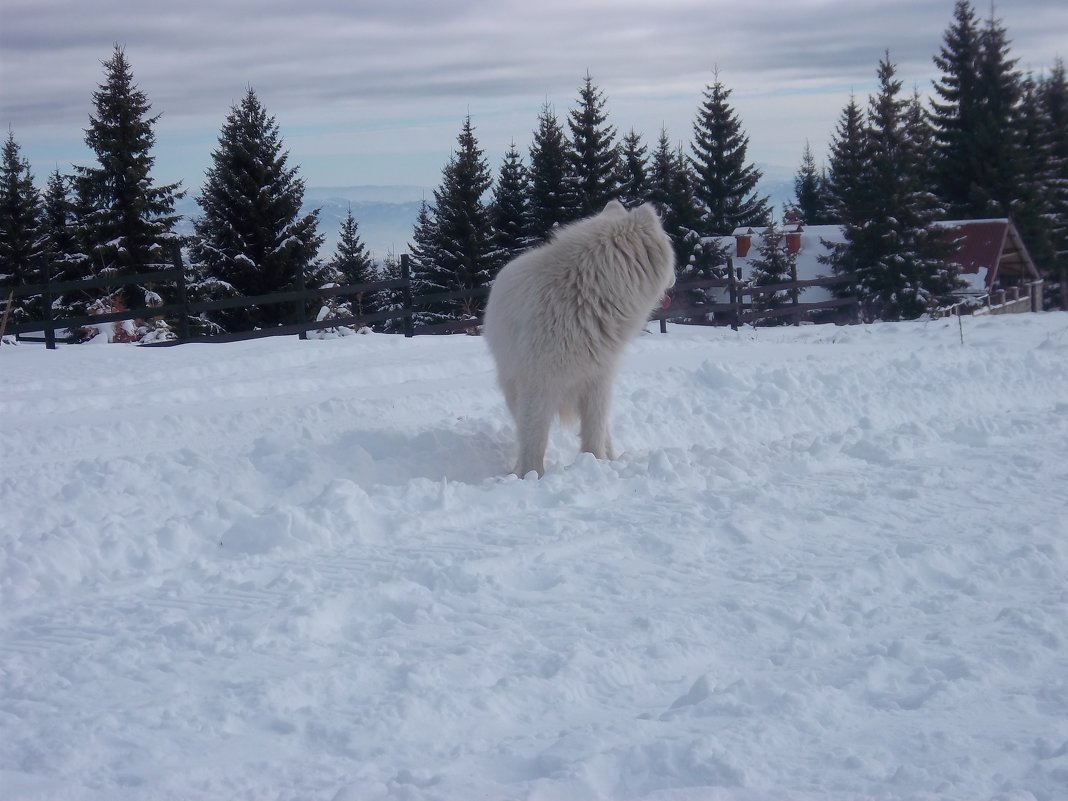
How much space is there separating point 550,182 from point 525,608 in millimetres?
30653

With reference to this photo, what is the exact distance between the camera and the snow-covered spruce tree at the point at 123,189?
2742cm

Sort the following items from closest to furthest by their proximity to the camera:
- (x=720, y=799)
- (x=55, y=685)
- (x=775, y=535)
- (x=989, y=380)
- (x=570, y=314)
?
(x=720, y=799) < (x=55, y=685) < (x=775, y=535) < (x=570, y=314) < (x=989, y=380)

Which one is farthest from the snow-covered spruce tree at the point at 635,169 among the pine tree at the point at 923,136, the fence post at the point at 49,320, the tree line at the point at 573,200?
the fence post at the point at 49,320


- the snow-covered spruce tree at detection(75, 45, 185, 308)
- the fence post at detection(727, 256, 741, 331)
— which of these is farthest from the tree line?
the fence post at detection(727, 256, 741, 331)

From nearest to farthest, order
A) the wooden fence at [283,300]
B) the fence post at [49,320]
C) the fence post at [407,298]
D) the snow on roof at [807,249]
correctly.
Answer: the fence post at [49,320] → the wooden fence at [283,300] → the fence post at [407,298] → the snow on roof at [807,249]

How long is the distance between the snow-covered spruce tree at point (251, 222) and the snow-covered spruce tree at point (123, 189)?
1.08m

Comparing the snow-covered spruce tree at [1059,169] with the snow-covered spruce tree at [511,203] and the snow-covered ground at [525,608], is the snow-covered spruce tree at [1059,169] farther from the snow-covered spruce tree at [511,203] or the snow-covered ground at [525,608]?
the snow-covered ground at [525,608]

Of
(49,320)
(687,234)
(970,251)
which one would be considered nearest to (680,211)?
(687,234)

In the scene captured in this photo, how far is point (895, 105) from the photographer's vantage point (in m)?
40.0

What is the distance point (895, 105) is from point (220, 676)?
41.7 metres

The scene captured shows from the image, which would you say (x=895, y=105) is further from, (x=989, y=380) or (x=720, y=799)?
(x=720, y=799)

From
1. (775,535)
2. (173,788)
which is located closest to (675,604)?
(775,535)

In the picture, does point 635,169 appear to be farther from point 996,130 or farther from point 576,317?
point 576,317

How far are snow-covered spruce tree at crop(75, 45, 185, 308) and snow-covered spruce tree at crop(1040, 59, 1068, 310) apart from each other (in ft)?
106
